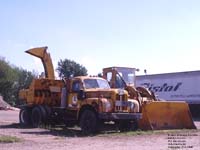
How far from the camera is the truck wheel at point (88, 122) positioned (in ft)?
69.4

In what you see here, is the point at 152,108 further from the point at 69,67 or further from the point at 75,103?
the point at 69,67

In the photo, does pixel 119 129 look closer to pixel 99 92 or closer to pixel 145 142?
pixel 99 92

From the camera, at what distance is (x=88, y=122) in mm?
21422

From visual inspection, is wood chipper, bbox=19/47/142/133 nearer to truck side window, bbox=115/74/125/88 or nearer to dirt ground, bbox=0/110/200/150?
dirt ground, bbox=0/110/200/150

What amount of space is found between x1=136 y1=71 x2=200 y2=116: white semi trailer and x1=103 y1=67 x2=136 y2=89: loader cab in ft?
53.2

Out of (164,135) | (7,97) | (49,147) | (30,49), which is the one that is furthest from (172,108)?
(7,97)

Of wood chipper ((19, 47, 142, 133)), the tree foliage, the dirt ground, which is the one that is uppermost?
the tree foliage

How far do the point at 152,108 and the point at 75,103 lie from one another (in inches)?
148

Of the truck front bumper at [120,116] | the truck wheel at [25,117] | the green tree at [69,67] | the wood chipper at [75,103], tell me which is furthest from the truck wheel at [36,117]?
the green tree at [69,67]

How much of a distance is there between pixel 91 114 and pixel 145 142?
13.5ft

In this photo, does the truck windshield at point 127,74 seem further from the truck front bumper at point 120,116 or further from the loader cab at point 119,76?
the truck front bumper at point 120,116

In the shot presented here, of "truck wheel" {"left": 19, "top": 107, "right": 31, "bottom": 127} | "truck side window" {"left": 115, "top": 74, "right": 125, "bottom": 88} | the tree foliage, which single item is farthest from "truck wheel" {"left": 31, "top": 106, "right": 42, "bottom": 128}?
the tree foliage

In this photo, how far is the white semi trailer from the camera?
136ft

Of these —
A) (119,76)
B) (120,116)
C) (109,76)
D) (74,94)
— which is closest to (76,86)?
(74,94)
